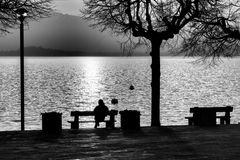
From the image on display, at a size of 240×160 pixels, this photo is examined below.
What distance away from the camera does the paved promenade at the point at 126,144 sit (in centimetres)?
1350

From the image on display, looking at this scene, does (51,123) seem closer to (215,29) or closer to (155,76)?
(155,76)

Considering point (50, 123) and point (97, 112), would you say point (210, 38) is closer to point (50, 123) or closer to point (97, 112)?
point (97, 112)

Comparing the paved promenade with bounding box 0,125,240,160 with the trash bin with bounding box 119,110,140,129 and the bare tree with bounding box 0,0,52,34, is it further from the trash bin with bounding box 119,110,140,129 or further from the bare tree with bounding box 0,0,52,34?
the bare tree with bounding box 0,0,52,34

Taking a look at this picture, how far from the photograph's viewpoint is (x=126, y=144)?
50.5ft

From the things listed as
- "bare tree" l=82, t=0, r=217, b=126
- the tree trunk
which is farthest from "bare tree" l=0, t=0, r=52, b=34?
the tree trunk

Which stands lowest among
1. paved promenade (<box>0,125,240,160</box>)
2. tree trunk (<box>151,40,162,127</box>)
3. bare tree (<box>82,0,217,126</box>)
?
paved promenade (<box>0,125,240,160</box>)

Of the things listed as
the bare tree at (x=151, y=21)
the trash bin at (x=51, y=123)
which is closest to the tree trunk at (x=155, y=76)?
the bare tree at (x=151, y=21)

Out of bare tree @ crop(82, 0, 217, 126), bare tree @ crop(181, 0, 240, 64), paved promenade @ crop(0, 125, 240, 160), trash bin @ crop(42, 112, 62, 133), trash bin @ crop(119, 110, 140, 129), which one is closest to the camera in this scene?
paved promenade @ crop(0, 125, 240, 160)

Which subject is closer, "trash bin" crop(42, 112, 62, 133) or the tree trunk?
"trash bin" crop(42, 112, 62, 133)

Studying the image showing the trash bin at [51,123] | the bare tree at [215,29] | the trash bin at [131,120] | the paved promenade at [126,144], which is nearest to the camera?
the paved promenade at [126,144]

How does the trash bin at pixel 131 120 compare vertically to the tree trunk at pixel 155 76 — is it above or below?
below

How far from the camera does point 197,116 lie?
21.0 meters

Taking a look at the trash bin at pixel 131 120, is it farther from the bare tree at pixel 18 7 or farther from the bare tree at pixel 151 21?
the bare tree at pixel 18 7

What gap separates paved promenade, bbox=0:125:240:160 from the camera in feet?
44.3
